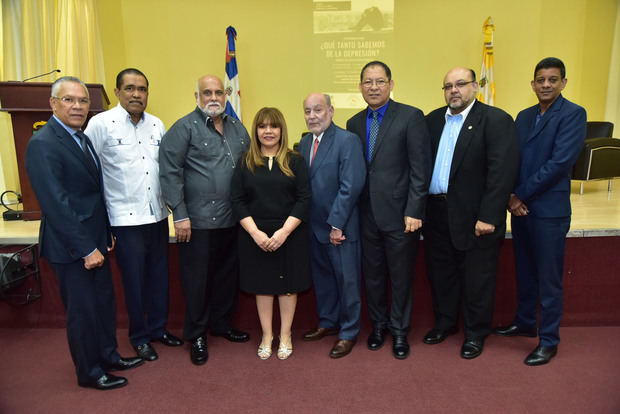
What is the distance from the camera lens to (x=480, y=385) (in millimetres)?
2043

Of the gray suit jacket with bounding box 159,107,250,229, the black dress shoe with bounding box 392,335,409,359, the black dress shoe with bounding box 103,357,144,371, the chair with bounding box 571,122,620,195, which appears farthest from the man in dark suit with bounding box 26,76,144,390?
the chair with bounding box 571,122,620,195

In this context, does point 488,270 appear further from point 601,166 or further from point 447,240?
point 601,166

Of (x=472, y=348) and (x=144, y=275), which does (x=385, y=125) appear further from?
(x=144, y=275)

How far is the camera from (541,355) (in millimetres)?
2240

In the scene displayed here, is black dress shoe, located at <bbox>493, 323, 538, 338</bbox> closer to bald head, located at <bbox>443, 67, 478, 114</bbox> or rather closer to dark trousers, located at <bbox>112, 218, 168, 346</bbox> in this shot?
bald head, located at <bbox>443, 67, 478, 114</bbox>

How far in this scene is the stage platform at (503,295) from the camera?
2.71 metres

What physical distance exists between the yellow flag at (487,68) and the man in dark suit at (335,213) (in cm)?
456

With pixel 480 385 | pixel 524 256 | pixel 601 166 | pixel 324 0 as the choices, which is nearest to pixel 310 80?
pixel 324 0

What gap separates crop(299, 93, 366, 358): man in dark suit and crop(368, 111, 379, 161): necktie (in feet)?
0.28

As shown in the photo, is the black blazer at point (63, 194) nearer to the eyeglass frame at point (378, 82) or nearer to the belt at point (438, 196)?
the eyeglass frame at point (378, 82)

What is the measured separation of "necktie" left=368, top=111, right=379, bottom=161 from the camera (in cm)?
230

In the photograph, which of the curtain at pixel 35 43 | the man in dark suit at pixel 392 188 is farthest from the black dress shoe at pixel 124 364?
the curtain at pixel 35 43

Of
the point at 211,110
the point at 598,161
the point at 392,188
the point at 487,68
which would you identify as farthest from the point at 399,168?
the point at 487,68

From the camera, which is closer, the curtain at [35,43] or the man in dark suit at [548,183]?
the man in dark suit at [548,183]
